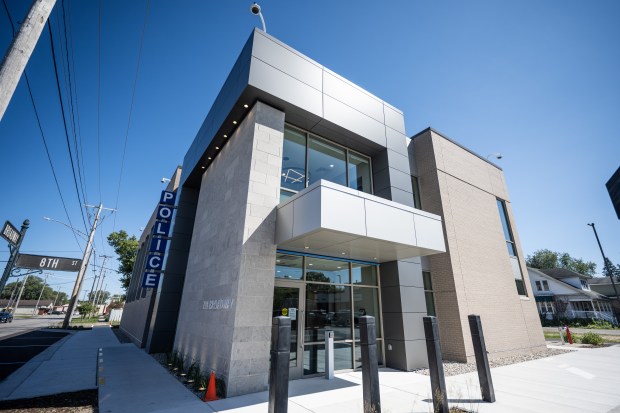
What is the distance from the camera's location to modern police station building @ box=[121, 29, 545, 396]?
7.04m

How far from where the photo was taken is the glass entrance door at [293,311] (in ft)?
25.4

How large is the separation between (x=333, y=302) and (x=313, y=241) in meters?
2.77

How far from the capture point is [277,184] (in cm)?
826

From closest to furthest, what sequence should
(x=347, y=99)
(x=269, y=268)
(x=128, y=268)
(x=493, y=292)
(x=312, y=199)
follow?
(x=312, y=199) → (x=269, y=268) → (x=347, y=99) → (x=493, y=292) → (x=128, y=268)

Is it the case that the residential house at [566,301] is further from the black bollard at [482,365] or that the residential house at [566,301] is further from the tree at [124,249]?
the tree at [124,249]

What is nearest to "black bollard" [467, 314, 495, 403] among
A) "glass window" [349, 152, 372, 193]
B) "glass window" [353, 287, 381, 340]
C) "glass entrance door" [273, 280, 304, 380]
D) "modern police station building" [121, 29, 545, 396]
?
"modern police station building" [121, 29, 545, 396]

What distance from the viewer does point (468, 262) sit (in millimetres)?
12758

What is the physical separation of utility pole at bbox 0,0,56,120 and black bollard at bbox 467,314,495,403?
935cm

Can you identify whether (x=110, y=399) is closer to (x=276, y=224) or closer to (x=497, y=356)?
(x=276, y=224)

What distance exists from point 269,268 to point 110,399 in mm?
4397

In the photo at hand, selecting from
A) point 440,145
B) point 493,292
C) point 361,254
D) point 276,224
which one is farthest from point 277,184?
point 493,292

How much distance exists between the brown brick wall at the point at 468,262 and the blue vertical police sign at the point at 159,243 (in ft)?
43.1

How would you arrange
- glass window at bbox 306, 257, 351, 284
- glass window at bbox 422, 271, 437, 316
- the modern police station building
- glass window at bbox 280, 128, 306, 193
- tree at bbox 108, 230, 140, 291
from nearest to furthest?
the modern police station building, glass window at bbox 306, 257, 351, 284, glass window at bbox 280, 128, 306, 193, glass window at bbox 422, 271, 437, 316, tree at bbox 108, 230, 140, 291

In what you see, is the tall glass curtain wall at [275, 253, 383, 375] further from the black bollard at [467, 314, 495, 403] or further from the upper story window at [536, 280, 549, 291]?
the upper story window at [536, 280, 549, 291]
